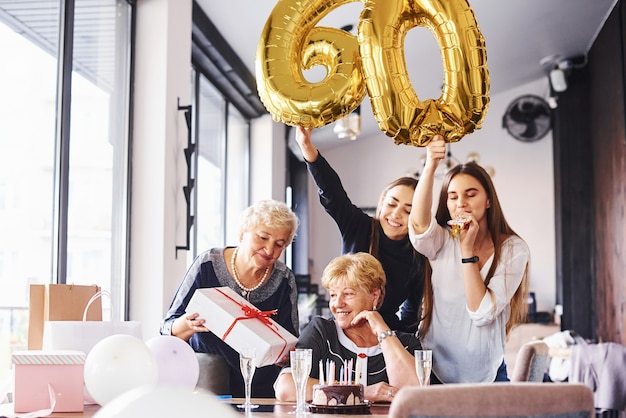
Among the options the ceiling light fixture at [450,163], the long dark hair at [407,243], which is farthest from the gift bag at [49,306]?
the ceiling light fixture at [450,163]

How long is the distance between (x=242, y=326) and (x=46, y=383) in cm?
51

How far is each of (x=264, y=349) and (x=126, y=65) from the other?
91.9 inches

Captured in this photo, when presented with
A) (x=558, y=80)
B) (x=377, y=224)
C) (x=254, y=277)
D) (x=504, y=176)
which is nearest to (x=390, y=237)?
(x=377, y=224)

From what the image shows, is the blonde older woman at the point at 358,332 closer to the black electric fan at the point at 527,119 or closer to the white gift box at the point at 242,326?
the white gift box at the point at 242,326

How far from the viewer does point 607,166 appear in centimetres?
657

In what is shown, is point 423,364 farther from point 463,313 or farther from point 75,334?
point 75,334

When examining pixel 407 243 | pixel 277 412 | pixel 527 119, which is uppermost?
pixel 527 119

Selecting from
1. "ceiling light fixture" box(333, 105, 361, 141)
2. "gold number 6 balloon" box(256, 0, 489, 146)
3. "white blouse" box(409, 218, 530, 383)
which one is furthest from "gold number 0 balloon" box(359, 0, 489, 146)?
"ceiling light fixture" box(333, 105, 361, 141)

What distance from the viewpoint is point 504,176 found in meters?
8.57

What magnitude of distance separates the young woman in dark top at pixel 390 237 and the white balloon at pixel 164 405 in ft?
5.42

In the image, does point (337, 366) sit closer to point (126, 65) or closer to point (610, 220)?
point (126, 65)

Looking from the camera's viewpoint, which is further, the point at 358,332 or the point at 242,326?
the point at 358,332

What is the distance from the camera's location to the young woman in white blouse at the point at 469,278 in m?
2.37

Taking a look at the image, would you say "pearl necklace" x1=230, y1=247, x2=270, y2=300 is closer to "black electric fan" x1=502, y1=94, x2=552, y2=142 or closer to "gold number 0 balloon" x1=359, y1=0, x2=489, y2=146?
"gold number 0 balloon" x1=359, y1=0, x2=489, y2=146
